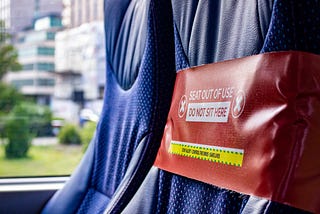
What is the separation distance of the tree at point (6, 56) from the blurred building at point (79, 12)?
22 cm

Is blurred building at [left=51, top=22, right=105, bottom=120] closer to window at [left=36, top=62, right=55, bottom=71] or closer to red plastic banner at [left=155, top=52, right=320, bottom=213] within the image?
window at [left=36, top=62, right=55, bottom=71]

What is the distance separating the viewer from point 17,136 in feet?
5.73

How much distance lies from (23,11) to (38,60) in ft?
0.63

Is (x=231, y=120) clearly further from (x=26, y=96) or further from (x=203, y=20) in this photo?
(x=26, y=96)

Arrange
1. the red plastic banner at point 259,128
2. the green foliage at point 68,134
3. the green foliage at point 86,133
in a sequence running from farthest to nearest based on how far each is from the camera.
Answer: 1. the green foliage at point 68,134
2. the green foliage at point 86,133
3. the red plastic banner at point 259,128

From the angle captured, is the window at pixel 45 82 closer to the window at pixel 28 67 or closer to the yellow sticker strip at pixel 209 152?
the window at pixel 28 67

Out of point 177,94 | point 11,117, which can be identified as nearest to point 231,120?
point 177,94

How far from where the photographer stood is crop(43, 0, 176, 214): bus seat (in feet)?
3.15

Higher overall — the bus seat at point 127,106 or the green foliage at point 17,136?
the bus seat at point 127,106

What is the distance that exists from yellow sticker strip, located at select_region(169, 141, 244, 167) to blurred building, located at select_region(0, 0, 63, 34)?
3.53ft

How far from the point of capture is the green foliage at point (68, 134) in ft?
5.78

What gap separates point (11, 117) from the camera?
5.73 ft

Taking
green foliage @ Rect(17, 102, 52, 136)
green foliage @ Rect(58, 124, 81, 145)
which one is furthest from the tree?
green foliage @ Rect(58, 124, 81, 145)

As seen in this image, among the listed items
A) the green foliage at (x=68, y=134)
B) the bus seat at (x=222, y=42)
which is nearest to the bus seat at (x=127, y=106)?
the bus seat at (x=222, y=42)
